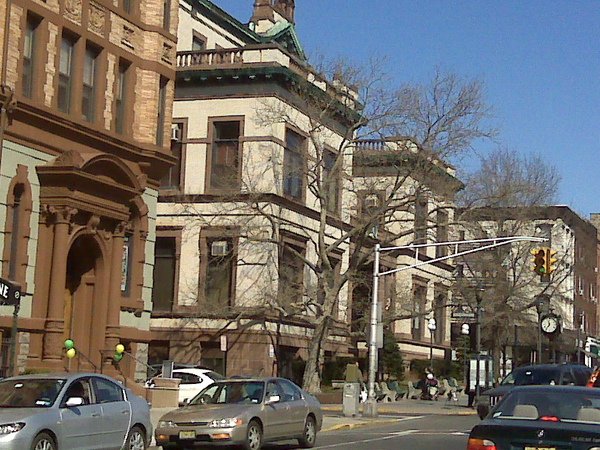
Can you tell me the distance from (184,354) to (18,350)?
18.4 meters

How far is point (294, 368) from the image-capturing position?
47.6 m

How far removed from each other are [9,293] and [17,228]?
27.8 ft

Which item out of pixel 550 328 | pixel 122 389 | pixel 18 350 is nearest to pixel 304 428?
pixel 122 389

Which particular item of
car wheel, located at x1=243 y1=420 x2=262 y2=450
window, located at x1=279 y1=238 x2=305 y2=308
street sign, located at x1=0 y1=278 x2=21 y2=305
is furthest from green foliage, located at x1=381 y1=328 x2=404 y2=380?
street sign, located at x1=0 y1=278 x2=21 y2=305

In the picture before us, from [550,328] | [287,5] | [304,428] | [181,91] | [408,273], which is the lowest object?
[304,428]

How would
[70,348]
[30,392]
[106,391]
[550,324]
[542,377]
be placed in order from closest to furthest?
[30,392], [106,391], [542,377], [70,348], [550,324]

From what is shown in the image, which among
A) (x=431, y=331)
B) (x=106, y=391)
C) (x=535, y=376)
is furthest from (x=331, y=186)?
(x=106, y=391)

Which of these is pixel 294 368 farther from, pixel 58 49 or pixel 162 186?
pixel 58 49

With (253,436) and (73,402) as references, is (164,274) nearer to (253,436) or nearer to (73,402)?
(253,436)

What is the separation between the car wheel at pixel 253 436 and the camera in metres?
20.4

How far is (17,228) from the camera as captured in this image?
28.5m

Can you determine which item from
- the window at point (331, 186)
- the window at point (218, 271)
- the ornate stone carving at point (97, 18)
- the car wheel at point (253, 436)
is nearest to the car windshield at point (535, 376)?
the car wheel at point (253, 436)

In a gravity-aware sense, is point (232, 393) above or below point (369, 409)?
above

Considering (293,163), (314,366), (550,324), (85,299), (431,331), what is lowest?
(314,366)
